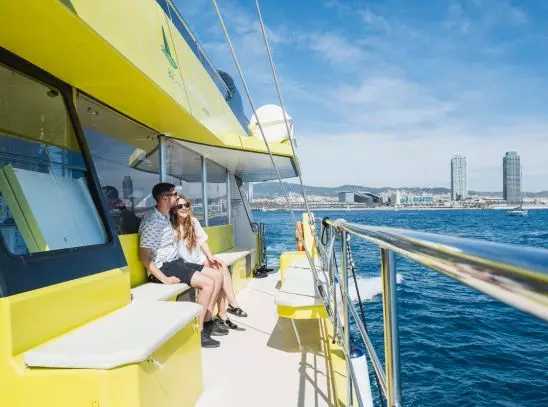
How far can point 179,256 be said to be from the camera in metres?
4.32

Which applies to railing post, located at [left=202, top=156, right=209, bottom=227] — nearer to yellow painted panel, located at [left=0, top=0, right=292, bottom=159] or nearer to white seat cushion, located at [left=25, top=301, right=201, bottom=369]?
yellow painted panel, located at [left=0, top=0, right=292, bottom=159]

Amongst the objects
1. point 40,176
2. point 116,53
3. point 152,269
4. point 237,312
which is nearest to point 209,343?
point 152,269

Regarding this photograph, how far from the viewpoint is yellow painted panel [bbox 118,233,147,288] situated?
3920 millimetres

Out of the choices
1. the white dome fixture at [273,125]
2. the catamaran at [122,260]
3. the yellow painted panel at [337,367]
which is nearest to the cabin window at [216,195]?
the white dome fixture at [273,125]

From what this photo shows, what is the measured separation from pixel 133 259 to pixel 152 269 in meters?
0.22

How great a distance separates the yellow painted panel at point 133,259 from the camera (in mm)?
3920

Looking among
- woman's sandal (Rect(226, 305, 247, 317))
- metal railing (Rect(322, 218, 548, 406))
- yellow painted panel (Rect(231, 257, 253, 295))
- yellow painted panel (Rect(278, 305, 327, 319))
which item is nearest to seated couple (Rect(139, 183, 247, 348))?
woman's sandal (Rect(226, 305, 247, 317))

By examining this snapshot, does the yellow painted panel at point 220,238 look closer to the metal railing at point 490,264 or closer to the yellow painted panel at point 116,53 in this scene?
the yellow painted panel at point 116,53

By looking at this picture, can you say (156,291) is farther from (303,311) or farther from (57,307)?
(57,307)

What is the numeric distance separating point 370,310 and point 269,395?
19.6 ft

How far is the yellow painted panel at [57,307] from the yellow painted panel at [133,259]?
38.5 inches

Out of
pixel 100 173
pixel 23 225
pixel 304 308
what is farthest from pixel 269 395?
pixel 100 173

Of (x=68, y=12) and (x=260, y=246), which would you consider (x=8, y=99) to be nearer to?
(x=68, y=12)

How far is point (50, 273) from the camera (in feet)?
7.56
